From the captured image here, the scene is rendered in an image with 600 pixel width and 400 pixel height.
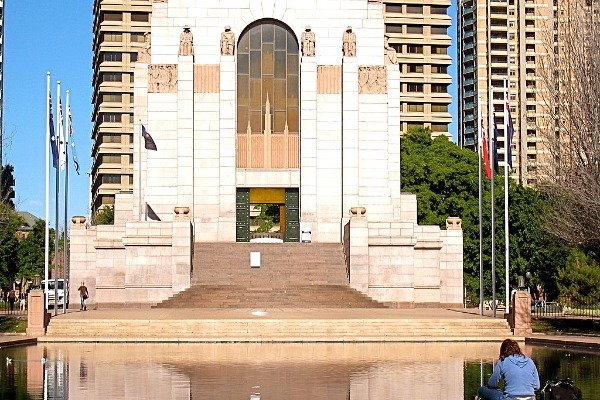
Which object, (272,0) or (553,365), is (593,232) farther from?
(272,0)

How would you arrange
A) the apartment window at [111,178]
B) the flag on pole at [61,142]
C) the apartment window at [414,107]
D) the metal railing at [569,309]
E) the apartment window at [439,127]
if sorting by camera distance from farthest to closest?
the apartment window at [111,178] < the apartment window at [414,107] < the apartment window at [439,127] < the metal railing at [569,309] < the flag on pole at [61,142]

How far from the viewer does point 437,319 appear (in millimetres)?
48188

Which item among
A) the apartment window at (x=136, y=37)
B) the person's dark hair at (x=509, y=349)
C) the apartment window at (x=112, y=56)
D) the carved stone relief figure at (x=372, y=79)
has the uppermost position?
the apartment window at (x=136, y=37)

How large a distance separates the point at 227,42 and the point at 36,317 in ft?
94.6

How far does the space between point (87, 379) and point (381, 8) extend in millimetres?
46974

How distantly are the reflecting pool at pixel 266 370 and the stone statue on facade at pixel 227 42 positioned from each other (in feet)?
103

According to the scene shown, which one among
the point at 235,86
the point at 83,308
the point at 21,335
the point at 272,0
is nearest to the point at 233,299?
the point at 83,308

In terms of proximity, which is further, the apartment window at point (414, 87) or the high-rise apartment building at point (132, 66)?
the apartment window at point (414, 87)

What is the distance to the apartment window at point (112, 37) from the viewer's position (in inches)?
5620

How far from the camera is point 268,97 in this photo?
72.7 meters

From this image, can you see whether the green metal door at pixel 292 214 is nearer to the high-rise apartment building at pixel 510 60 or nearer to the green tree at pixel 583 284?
the green tree at pixel 583 284

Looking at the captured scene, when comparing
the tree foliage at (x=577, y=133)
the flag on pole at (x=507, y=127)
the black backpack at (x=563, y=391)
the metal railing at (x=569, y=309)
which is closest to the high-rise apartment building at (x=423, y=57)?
the metal railing at (x=569, y=309)

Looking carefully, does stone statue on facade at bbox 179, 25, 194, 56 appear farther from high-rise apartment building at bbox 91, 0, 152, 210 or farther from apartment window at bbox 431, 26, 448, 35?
apartment window at bbox 431, 26, 448, 35

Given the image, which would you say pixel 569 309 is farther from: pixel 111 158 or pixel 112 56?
pixel 112 56
